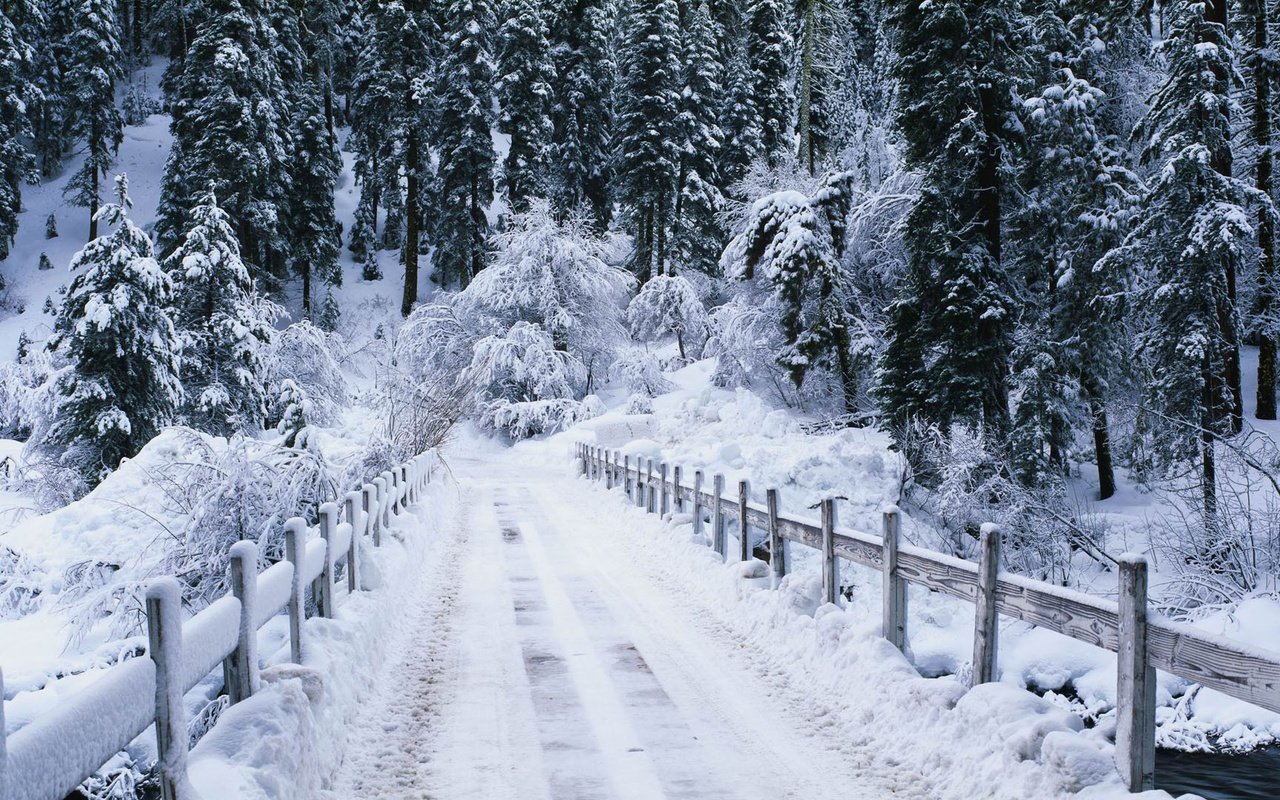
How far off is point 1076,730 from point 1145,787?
Result: 1.80 feet

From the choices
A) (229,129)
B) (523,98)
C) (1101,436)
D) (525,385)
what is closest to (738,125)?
(523,98)

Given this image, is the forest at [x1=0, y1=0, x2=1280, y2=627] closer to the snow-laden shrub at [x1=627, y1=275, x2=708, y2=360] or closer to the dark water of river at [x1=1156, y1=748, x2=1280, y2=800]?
the snow-laden shrub at [x1=627, y1=275, x2=708, y2=360]

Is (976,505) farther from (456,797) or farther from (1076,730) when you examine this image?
(456,797)

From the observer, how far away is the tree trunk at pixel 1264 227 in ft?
73.8

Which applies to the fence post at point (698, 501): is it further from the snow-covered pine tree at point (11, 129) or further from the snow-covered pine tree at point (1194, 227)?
the snow-covered pine tree at point (11, 129)

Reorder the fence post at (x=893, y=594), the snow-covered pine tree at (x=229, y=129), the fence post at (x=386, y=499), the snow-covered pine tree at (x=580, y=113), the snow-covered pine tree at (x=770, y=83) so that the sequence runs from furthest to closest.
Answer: the snow-covered pine tree at (x=580, y=113) < the snow-covered pine tree at (x=770, y=83) < the snow-covered pine tree at (x=229, y=129) < the fence post at (x=386, y=499) < the fence post at (x=893, y=594)

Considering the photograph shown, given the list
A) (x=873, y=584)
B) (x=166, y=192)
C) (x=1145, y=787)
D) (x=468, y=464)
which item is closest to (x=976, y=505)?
(x=873, y=584)

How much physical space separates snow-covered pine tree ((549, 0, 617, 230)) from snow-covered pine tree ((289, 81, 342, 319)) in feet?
43.6

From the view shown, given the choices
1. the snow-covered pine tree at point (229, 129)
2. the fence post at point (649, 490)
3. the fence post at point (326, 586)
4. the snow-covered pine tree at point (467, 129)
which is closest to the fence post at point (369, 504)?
the fence post at point (326, 586)

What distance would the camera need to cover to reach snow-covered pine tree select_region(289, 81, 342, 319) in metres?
50.5

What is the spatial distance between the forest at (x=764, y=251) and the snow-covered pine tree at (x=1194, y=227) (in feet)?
0.26

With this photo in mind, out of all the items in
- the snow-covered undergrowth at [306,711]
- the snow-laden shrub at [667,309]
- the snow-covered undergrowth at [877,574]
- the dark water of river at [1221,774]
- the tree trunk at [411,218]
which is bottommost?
the dark water of river at [1221,774]

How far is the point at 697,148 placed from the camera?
49.3m

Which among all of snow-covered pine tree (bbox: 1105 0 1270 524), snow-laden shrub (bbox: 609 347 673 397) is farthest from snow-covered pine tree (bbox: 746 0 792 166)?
snow-covered pine tree (bbox: 1105 0 1270 524)
